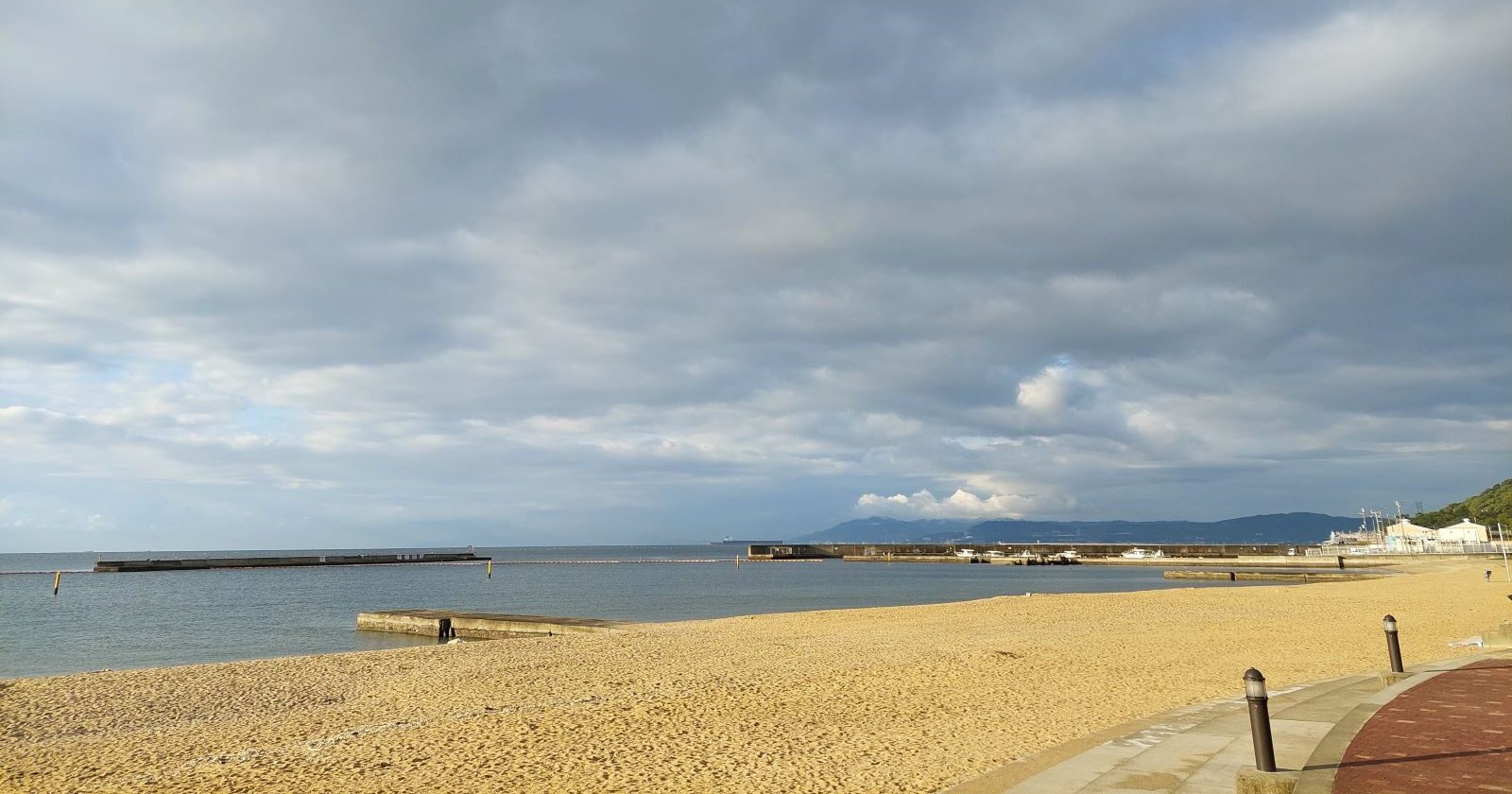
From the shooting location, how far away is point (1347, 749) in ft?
26.3

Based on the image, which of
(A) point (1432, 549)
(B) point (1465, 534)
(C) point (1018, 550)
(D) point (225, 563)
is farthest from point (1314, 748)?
(C) point (1018, 550)

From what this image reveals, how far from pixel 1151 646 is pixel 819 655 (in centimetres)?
796

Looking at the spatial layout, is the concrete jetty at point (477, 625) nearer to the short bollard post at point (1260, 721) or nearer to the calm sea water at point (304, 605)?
the calm sea water at point (304, 605)

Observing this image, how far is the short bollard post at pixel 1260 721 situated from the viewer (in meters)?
6.95

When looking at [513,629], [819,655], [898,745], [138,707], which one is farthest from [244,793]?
[513,629]

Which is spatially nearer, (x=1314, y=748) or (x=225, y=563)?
(x=1314, y=748)

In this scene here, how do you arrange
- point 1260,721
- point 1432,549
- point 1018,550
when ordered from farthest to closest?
point 1018,550
point 1432,549
point 1260,721

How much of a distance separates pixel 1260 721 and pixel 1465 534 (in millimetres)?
126799

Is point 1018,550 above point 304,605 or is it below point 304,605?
above

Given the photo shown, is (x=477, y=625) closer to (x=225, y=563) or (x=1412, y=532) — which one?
(x=225, y=563)

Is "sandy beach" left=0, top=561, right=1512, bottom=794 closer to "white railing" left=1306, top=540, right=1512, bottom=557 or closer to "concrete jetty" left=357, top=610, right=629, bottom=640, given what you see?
"concrete jetty" left=357, top=610, right=629, bottom=640

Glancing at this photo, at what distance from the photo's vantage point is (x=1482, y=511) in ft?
449

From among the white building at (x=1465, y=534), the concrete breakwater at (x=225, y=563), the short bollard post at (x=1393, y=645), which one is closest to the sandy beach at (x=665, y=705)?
the short bollard post at (x=1393, y=645)

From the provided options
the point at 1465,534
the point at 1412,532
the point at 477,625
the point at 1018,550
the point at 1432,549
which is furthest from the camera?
the point at 1018,550
